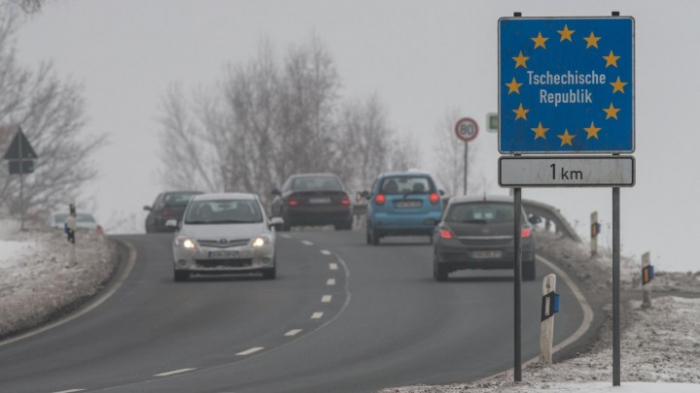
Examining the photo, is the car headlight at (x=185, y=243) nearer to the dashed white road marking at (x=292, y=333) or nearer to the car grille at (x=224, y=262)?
the car grille at (x=224, y=262)

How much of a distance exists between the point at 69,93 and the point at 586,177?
58.3 metres

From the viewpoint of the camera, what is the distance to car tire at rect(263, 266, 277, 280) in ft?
98.7

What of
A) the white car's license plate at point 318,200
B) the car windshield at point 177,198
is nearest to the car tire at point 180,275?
the white car's license plate at point 318,200

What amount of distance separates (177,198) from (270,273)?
21.9 metres

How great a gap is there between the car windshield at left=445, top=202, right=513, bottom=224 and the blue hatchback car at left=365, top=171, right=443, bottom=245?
801 cm

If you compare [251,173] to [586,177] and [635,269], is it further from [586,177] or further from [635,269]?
[586,177]

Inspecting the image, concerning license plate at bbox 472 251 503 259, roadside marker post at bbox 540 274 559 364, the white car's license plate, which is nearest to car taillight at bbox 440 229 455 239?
license plate at bbox 472 251 503 259

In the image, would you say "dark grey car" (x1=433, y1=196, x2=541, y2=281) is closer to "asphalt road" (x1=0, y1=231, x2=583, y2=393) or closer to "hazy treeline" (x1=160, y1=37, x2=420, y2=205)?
"asphalt road" (x1=0, y1=231, x2=583, y2=393)

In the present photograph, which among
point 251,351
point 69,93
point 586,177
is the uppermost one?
point 69,93

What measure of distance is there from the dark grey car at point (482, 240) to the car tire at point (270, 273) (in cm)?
302

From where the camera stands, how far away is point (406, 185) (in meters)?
38.2

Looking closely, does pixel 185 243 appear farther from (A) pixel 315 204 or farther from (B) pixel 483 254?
(A) pixel 315 204

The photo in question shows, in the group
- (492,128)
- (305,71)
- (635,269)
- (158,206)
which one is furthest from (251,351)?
(305,71)

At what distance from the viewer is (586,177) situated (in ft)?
44.4
